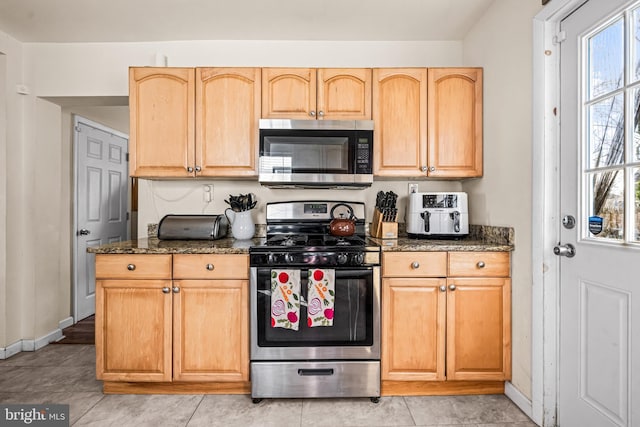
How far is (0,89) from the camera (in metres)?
2.58

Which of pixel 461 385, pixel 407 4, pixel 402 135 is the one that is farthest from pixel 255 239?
pixel 407 4

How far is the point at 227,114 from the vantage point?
231 cm

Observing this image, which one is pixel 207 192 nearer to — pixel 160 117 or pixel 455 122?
pixel 160 117

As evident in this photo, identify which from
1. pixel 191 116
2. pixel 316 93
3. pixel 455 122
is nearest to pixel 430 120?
pixel 455 122

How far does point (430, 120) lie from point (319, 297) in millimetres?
1389

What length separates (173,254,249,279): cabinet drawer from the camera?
1.98 meters

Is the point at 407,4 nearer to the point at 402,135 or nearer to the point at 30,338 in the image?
the point at 402,135

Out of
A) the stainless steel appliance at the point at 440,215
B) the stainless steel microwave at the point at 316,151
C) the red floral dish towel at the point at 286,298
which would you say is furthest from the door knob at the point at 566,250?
the red floral dish towel at the point at 286,298

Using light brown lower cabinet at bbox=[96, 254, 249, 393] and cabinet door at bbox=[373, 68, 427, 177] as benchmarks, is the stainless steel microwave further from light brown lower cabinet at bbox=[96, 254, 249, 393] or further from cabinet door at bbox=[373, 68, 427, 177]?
light brown lower cabinet at bbox=[96, 254, 249, 393]

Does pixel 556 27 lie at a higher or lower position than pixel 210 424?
higher

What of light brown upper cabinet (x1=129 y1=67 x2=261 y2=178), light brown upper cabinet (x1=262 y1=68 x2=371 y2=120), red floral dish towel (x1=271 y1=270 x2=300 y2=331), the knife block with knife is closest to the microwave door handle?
the knife block with knife

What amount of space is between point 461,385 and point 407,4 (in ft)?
7.81

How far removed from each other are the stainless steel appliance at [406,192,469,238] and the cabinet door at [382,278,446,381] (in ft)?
1.43

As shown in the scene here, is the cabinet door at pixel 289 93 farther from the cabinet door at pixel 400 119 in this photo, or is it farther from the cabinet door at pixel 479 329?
the cabinet door at pixel 479 329
